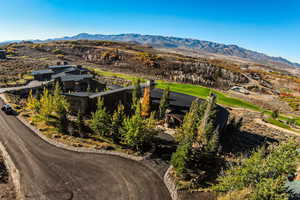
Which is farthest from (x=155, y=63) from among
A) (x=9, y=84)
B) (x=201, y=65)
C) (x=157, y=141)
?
(x=157, y=141)

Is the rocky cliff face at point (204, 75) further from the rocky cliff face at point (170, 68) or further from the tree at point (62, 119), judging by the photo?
the tree at point (62, 119)

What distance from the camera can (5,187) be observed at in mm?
16125

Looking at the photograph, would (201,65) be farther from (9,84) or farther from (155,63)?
(9,84)

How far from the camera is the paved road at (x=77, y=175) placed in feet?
54.1

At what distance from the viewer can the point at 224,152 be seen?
28.8m

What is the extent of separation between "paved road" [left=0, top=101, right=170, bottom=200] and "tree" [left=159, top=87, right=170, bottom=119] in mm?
14598

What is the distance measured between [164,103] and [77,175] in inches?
794

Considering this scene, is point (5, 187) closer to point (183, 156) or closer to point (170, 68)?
point (183, 156)

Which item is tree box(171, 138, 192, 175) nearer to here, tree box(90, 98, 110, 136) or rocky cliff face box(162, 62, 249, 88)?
tree box(90, 98, 110, 136)

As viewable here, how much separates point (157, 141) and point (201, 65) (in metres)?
95.9

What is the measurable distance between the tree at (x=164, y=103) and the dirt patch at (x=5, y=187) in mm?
24889

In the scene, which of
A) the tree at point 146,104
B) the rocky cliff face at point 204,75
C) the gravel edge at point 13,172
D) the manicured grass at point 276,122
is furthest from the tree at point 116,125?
the rocky cliff face at point 204,75

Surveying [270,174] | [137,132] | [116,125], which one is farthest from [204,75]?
[270,174]

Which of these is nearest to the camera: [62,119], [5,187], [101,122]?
[5,187]
